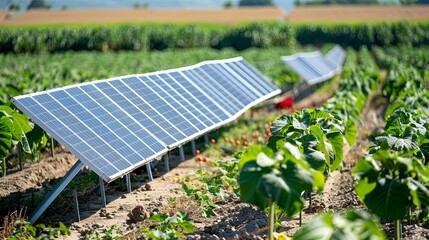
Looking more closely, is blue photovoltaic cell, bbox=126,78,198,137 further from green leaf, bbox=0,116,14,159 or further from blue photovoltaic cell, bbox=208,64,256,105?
blue photovoltaic cell, bbox=208,64,256,105

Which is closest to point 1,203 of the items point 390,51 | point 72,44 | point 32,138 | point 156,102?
point 32,138

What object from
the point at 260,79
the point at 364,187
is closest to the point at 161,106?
the point at 364,187

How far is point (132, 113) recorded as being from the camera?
33.6ft

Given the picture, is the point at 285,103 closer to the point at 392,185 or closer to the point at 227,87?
the point at 227,87

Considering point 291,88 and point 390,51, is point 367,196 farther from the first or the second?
point 390,51

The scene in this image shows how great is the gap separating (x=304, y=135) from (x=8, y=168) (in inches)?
246

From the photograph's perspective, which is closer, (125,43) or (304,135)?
(304,135)

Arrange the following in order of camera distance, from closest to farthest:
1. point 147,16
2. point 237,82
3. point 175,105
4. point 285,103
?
point 175,105, point 237,82, point 285,103, point 147,16

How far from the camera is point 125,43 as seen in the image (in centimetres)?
5338

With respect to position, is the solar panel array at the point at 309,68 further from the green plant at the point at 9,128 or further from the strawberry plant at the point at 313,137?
the green plant at the point at 9,128

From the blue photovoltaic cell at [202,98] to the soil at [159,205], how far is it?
1028 mm

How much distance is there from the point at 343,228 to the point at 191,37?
50.4 m

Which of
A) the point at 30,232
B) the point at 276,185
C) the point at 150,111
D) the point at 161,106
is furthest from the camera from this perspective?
the point at 161,106

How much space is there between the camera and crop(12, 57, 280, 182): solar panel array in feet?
27.5
